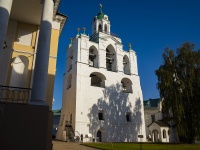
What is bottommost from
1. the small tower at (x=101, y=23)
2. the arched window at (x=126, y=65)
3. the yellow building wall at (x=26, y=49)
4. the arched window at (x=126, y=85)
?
the yellow building wall at (x=26, y=49)

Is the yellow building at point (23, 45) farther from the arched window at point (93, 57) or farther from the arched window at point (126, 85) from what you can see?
the arched window at point (126, 85)

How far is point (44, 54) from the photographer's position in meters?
8.74

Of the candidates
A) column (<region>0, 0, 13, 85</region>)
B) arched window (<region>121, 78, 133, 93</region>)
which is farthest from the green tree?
column (<region>0, 0, 13, 85</region>)

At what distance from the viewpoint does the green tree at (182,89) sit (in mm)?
25484

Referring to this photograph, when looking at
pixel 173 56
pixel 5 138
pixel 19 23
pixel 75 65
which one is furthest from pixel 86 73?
pixel 5 138

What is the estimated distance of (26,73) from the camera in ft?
41.3

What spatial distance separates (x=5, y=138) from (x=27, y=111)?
1.21 m

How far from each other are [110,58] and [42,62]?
34.0m

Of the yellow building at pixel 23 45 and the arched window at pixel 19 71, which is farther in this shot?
the arched window at pixel 19 71

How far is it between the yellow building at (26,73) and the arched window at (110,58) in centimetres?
2812

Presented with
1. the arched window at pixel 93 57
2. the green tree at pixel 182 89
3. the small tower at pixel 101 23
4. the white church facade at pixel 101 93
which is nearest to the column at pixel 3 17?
the green tree at pixel 182 89

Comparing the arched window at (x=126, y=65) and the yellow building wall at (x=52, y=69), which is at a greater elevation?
the arched window at (x=126, y=65)

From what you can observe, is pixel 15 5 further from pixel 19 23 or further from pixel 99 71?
pixel 99 71

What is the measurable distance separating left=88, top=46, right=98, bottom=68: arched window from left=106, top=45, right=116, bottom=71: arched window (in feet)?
10.4
